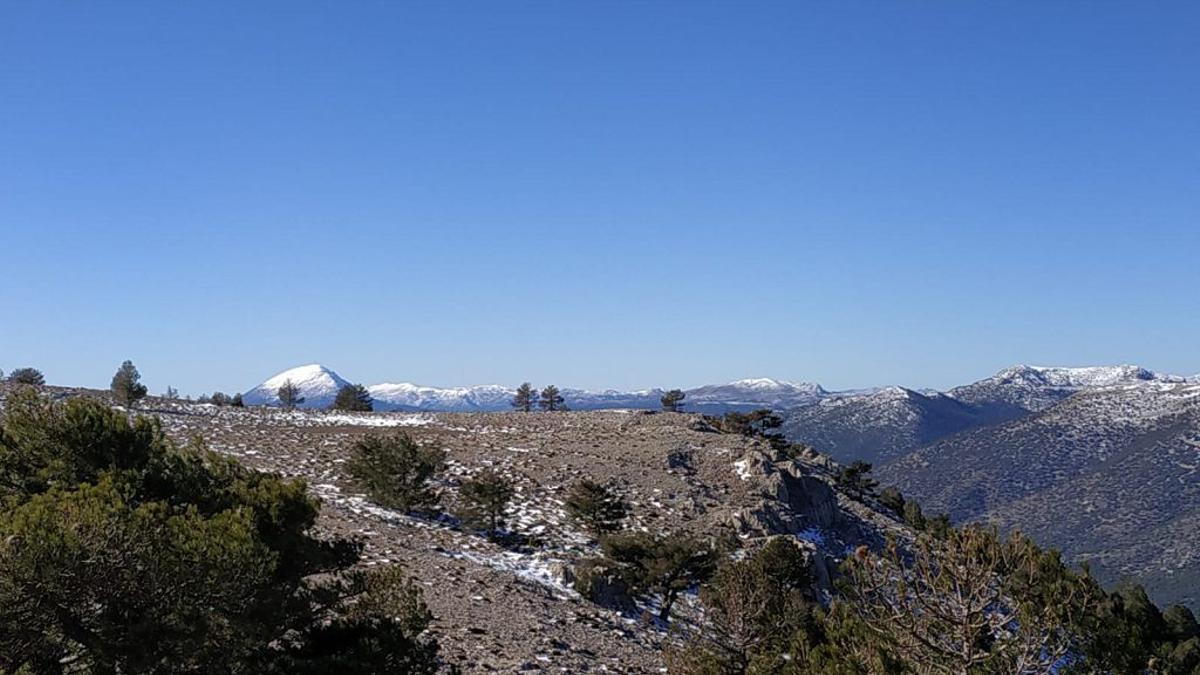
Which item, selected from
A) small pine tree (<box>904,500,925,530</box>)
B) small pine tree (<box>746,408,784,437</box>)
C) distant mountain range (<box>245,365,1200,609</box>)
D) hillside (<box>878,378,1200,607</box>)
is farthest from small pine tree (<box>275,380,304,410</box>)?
hillside (<box>878,378,1200,607</box>)

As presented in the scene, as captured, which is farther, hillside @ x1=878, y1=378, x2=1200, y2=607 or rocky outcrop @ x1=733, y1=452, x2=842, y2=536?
hillside @ x1=878, y1=378, x2=1200, y2=607

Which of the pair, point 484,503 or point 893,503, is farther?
point 893,503

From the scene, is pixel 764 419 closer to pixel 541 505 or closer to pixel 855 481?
pixel 855 481

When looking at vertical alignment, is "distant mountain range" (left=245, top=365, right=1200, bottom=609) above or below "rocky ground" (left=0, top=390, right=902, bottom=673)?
below

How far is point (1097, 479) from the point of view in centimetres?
13100

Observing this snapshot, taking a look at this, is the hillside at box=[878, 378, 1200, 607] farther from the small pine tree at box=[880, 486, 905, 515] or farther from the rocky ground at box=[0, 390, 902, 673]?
the rocky ground at box=[0, 390, 902, 673]

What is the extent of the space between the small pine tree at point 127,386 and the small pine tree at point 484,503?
87.5 feet

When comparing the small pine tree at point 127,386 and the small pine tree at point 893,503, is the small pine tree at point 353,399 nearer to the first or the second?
the small pine tree at point 127,386

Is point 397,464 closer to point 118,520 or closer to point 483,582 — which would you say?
point 483,582

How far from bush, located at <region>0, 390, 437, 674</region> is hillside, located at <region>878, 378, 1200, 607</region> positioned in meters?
97.1

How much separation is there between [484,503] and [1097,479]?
133m

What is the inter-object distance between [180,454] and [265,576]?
15.8 feet

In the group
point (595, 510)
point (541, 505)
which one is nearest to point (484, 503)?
point (595, 510)

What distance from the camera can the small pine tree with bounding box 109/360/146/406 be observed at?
46500 mm
